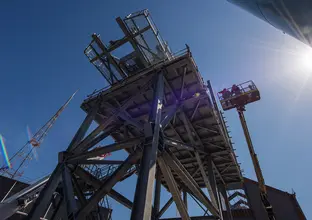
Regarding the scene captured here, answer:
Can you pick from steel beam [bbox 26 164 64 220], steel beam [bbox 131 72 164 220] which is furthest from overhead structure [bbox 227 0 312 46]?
steel beam [bbox 26 164 64 220]

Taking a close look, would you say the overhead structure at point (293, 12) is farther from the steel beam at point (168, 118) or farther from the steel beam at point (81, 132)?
the steel beam at point (81, 132)

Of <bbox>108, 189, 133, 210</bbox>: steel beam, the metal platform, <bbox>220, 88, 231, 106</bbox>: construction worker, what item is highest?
<bbox>220, 88, 231, 106</bbox>: construction worker

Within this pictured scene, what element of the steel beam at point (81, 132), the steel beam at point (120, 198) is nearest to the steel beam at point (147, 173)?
the steel beam at point (81, 132)

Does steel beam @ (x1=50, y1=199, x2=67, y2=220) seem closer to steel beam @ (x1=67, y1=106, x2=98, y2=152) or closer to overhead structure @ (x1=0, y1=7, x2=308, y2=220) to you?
overhead structure @ (x1=0, y1=7, x2=308, y2=220)

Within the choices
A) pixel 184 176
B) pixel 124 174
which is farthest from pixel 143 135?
pixel 184 176

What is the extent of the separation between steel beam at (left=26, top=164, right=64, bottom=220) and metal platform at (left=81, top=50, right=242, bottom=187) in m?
3.23

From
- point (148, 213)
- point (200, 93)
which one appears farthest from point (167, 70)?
point (148, 213)

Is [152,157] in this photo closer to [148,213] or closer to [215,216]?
[148,213]

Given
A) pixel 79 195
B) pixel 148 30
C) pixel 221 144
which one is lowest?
pixel 79 195

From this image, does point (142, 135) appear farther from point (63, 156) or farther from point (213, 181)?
point (213, 181)

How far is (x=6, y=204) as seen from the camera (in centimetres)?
905

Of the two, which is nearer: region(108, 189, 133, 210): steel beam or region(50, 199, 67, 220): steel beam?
region(50, 199, 67, 220): steel beam

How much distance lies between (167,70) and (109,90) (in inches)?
134

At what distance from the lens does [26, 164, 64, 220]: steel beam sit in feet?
18.5
